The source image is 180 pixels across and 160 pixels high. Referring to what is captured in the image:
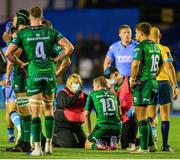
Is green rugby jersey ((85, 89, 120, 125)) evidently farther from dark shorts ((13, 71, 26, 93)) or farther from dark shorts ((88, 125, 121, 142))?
dark shorts ((13, 71, 26, 93))

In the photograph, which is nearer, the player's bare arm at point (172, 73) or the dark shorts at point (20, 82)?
the dark shorts at point (20, 82)

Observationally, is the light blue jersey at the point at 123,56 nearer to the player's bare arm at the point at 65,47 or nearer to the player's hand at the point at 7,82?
the player's hand at the point at 7,82

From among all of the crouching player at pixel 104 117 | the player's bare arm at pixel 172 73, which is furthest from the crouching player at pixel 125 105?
the player's bare arm at pixel 172 73

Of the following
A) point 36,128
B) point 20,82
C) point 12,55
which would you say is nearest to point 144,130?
point 36,128

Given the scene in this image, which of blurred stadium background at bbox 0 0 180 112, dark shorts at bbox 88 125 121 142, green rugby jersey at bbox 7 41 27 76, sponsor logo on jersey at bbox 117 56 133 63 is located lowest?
dark shorts at bbox 88 125 121 142

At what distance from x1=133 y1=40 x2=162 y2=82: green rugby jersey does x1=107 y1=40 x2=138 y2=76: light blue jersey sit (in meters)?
1.77

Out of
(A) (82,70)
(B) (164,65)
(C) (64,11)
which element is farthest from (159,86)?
(C) (64,11)

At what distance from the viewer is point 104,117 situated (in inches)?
520

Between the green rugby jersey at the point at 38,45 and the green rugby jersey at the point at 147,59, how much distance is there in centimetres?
111

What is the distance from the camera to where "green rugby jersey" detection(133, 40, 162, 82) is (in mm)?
12352

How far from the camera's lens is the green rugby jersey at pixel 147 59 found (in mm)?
12352

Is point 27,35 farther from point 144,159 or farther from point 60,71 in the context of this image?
point 144,159

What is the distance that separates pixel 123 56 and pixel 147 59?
2002mm

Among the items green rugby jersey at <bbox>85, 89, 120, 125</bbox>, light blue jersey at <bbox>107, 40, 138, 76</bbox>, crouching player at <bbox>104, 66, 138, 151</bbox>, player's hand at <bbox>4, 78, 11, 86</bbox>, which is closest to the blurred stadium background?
light blue jersey at <bbox>107, 40, 138, 76</bbox>
